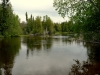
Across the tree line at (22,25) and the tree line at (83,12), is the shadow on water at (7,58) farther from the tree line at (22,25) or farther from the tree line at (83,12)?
the tree line at (22,25)

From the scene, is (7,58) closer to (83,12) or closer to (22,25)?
(83,12)

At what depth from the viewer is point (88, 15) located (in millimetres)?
21531

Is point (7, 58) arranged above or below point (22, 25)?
below

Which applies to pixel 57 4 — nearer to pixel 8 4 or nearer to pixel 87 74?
pixel 87 74

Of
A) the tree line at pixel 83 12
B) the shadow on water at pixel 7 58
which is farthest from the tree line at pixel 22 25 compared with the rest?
the tree line at pixel 83 12

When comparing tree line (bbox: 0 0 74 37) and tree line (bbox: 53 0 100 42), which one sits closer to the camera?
tree line (bbox: 53 0 100 42)

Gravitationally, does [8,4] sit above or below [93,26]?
above

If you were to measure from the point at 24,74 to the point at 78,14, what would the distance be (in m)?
10.5

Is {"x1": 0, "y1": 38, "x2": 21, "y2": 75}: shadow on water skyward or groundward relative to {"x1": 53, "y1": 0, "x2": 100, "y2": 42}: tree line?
groundward

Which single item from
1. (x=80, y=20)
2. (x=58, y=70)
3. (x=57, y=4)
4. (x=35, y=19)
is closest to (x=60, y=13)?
(x=57, y=4)

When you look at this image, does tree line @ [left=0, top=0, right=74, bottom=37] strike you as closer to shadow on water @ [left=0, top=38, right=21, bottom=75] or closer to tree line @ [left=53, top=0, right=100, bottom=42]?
shadow on water @ [left=0, top=38, right=21, bottom=75]

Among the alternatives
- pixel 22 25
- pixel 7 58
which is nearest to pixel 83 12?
pixel 7 58

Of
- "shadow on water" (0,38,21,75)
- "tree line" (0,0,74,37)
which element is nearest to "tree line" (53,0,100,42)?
"shadow on water" (0,38,21,75)

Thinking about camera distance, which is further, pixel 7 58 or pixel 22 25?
pixel 22 25
